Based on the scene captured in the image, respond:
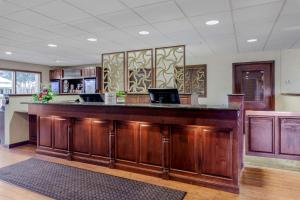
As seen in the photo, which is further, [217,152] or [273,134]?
[273,134]

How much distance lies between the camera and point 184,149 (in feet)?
9.48

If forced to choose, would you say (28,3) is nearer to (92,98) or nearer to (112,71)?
(92,98)

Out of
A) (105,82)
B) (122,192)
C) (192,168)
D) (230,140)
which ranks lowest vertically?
(122,192)

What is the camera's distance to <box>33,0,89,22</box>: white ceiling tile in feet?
9.32

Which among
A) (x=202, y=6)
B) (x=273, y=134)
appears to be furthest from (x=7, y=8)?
(x=273, y=134)

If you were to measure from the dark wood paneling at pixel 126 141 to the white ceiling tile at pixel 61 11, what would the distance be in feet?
5.87

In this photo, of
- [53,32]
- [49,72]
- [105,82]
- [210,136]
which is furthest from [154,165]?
[49,72]

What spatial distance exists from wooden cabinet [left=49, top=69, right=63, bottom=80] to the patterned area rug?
20.2ft

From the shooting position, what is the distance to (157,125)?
3057 millimetres

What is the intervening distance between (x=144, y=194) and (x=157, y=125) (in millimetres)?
953

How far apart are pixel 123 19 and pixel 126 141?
6.44 feet

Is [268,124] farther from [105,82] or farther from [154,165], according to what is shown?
[105,82]

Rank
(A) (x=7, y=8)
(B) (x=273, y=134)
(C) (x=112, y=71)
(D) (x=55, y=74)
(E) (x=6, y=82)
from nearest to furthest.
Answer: (A) (x=7, y=8), (B) (x=273, y=134), (C) (x=112, y=71), (E) (x=6, y=82), (D) (x=55, y=74)

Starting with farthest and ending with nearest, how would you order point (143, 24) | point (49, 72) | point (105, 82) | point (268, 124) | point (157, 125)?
point (49, 72) → point (105, 82) → point (268, 124) → point (143, 24) → point (157, 125)
